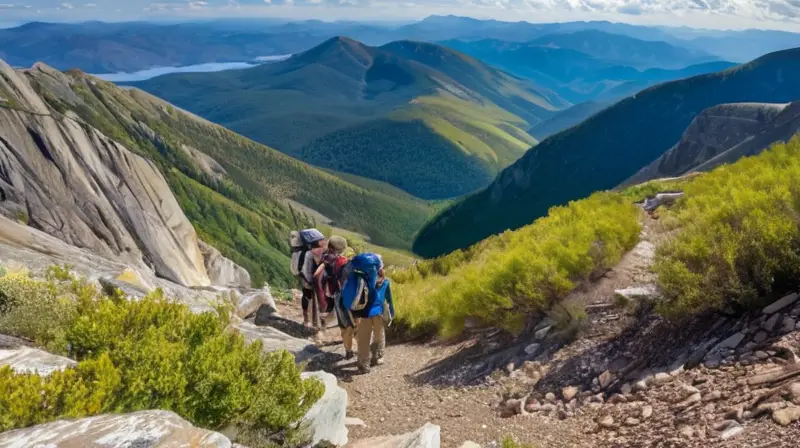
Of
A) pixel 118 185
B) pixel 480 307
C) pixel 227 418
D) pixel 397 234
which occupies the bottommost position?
pixel 397 234

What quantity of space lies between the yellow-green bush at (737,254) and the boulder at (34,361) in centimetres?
748

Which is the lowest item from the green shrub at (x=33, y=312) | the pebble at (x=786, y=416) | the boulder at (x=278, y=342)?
the boulder at (x=278, y=342)

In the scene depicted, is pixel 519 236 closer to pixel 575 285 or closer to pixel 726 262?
pixel 575 285

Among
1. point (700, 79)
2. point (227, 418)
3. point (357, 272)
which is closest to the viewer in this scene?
point (227, 418)

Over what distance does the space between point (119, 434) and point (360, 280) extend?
6.08m

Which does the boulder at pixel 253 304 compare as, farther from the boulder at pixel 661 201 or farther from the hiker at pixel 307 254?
the boulder at pixel 661 201

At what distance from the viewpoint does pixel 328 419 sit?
7156 millimetres

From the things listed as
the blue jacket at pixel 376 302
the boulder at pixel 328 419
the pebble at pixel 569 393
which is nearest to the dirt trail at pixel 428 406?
the pebble at pixel 569 393

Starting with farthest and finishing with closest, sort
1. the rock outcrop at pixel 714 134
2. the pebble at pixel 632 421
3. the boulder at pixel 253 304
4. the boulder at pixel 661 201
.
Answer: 1. the rock outcrop at pixel 714 134
2. the boulder at pixel 661 201
3. the boulder at pixel 253 304
4. the pebble at pixel 632 421

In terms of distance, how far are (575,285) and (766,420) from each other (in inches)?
204

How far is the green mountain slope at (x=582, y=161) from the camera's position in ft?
527

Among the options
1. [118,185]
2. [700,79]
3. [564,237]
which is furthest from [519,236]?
[700,79]

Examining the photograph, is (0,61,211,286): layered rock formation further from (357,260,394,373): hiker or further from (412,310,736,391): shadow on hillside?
(412,310,736,391): shadow on hillside

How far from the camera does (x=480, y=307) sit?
36.6ft
